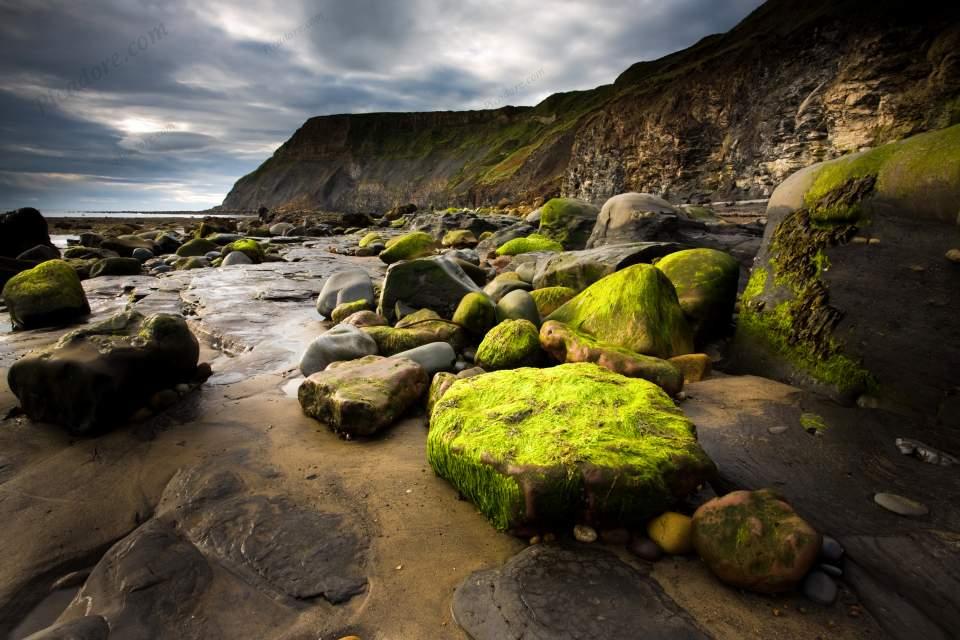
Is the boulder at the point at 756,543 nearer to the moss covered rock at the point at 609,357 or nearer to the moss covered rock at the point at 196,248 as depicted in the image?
the moss covered rock at the point at 609,357

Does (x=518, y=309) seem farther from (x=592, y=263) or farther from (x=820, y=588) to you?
(x=820, y=588)

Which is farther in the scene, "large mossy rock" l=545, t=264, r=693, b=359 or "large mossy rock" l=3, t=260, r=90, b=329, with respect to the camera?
"large mossy rock" l=3, t=260, r=90, b=329

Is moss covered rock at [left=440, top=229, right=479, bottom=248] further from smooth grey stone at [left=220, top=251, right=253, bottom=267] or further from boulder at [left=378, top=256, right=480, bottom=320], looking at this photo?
boulder at [left=378, top=256, right=480, bottom=320]

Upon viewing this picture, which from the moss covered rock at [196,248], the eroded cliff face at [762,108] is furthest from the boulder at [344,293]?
the moss covered rock at [196,248]

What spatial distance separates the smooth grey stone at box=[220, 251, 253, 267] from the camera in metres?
13.0

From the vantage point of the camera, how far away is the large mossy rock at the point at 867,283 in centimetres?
315

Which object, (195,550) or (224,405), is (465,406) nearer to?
(195,550)

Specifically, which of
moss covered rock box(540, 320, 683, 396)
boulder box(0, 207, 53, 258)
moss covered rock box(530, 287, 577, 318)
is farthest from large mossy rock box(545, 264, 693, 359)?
boulder box(0, 207, 53, 258)

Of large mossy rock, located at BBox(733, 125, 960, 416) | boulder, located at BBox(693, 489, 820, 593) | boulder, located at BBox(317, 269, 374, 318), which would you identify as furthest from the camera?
boulder, located at BBox(317, 269, 374, 318)

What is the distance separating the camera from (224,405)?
3912 mm

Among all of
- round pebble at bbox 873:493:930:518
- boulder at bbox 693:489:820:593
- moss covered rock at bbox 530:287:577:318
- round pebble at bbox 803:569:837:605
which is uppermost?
moss covered rock at bbox 530:287:577:318

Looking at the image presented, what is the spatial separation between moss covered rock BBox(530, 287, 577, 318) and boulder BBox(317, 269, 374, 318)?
2.53 meters

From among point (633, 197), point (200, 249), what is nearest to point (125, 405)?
point (633, 197)

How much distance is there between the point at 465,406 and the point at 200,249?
1687 cm
